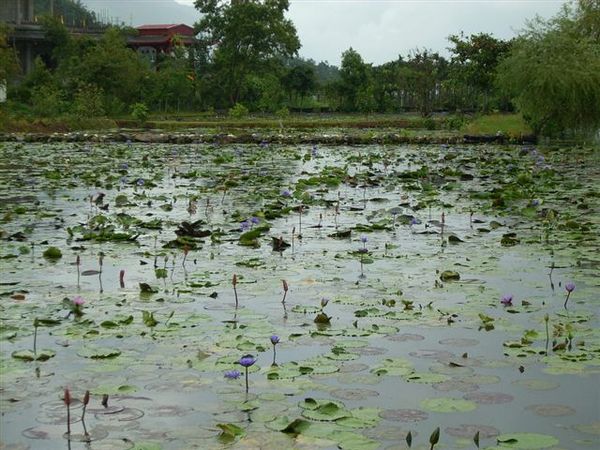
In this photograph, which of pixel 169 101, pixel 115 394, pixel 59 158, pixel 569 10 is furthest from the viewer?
pixel 169 101

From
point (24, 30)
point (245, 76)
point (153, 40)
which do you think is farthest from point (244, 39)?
point (153, 40)

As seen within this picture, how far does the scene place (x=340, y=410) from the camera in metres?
2.44

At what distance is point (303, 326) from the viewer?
3.45m

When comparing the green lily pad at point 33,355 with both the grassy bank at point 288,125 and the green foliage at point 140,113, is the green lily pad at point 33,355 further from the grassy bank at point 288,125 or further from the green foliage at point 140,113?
the green foliage at point 140,113

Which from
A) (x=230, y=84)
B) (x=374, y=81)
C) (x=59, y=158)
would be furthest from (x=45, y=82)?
(x=59, y=158)

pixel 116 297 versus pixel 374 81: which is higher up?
pixel 374 81

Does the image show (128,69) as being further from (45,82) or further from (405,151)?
(405,151)

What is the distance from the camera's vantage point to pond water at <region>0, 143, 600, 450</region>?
2354 millimetres

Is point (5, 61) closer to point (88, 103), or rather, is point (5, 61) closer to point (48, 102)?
point (48, 102)

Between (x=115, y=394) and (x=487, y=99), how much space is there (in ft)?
105

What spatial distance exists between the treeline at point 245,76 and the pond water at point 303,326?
19.8 meters

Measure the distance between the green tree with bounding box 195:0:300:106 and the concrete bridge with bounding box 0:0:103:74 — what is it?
9719mm

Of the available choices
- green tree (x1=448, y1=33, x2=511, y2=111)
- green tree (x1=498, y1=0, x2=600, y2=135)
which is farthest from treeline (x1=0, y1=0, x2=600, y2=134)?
green tree (x1=498, y1=0, x2=600, y2=135)

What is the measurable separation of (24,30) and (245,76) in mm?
13182
